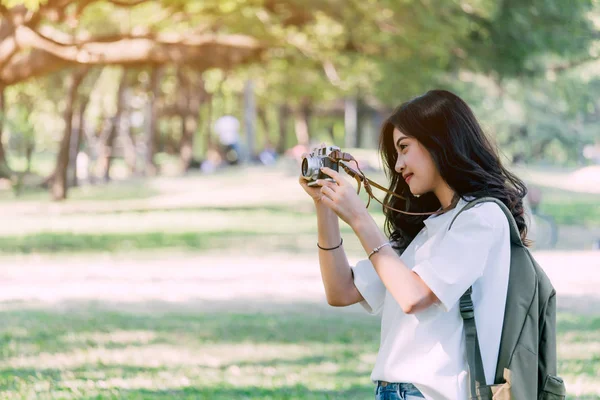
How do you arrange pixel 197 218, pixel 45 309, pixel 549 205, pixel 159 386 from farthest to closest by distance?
1. pixel 549 205
2. pixel 197 218
3. pixel 45 309
4. pixel 159 386

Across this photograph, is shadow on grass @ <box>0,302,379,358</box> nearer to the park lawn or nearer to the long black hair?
the park lawn

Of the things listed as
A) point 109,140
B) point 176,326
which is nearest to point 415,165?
point 176,326

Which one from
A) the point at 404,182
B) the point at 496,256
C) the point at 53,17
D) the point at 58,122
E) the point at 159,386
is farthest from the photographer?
the point at 58,122

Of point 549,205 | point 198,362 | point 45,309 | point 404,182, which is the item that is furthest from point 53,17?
point 549,205

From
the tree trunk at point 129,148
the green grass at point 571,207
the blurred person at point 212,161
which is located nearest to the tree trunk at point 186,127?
the blurred person at point 212,161

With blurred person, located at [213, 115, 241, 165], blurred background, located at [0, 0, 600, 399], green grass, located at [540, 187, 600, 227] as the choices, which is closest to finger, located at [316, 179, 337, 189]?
blurred background, located at [0, 0, 600, 399]

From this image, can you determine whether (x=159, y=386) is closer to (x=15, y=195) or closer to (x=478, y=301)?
(x=478, y=301)

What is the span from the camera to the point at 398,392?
2.98 meters

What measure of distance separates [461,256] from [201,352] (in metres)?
5.89

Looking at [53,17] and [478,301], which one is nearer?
[478,301]

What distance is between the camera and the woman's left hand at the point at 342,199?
3.00m

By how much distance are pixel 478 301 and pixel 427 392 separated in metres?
0.27

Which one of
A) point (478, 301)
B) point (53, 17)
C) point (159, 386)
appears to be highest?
point (53, 17)

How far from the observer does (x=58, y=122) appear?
58.5 m
